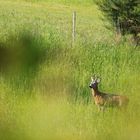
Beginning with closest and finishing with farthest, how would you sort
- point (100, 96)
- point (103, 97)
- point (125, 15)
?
1. point (100, 96)
2. point (103, 97)
3. point (125, 15)

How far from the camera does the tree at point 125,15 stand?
44.9 feet

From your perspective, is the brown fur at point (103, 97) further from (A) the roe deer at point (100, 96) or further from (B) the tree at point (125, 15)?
(B) the tree at point (125, 15)

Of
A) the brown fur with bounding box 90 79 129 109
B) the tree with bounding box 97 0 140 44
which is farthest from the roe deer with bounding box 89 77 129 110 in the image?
the tree with bounding box 97 0 140 44

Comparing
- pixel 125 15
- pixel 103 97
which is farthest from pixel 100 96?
pixel 125 15

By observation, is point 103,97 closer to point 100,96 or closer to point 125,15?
point 100,96

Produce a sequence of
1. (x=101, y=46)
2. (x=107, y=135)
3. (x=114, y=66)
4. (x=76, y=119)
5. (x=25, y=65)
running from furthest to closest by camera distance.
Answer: (x=101, y=46), (x=114, y=66), (x=76, y=119), (x=107, y=135), (x=25, y=65)

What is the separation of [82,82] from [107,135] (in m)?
2.99

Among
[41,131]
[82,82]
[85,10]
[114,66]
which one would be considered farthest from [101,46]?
[85,10]

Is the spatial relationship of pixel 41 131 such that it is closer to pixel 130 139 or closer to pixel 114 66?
pixel 130 139

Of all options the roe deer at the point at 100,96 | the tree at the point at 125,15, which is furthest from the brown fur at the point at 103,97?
the tree at the point at 125,15

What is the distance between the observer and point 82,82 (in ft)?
18.4

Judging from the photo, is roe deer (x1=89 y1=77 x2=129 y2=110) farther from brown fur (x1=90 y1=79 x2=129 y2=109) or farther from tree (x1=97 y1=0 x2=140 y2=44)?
tree (x1=97 y1=0 x2=140 y2=44)

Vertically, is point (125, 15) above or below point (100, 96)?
above

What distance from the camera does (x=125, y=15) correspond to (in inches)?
551
